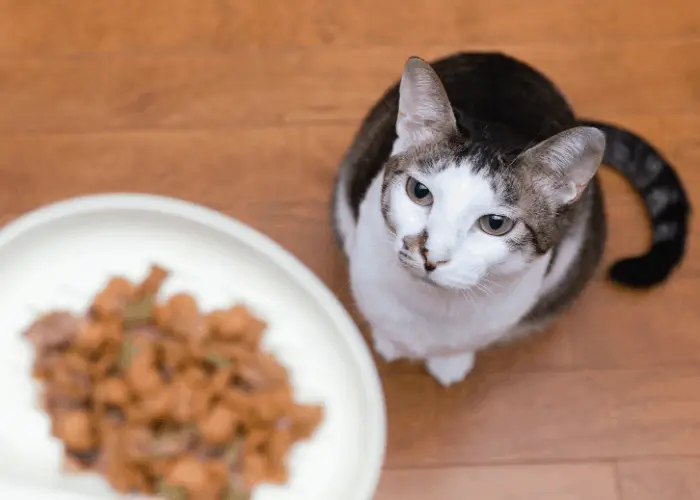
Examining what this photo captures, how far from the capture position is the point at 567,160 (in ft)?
2.87

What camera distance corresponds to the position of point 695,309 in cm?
139

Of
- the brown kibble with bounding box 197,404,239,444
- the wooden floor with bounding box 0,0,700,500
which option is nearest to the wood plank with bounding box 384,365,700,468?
the wooden floor with bounding box 0,0,700,500

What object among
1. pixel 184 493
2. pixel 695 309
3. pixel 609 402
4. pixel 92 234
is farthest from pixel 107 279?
pixel 695 309

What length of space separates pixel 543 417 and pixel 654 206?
16.2 inches

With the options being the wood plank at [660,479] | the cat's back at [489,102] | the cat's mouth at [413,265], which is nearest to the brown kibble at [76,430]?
the cat's mouth at [413,265]

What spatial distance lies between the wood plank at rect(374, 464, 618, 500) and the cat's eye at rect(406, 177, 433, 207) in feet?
1.84

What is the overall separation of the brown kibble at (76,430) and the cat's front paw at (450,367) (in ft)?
1.88

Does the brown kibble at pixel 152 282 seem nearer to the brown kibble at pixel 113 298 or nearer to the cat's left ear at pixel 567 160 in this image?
the brown kibble at pixel 113 298

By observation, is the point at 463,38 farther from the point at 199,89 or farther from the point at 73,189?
the point at 73,189

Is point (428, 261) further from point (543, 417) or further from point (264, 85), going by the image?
point (264, 85)

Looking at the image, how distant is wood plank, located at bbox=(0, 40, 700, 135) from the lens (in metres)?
1.47

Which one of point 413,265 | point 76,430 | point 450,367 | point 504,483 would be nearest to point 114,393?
point 76,430

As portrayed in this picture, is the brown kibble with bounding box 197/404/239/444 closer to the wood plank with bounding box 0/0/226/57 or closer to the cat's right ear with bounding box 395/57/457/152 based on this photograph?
the cat's right ear with bounding box 395/57/457/152

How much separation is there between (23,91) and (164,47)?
277mm
